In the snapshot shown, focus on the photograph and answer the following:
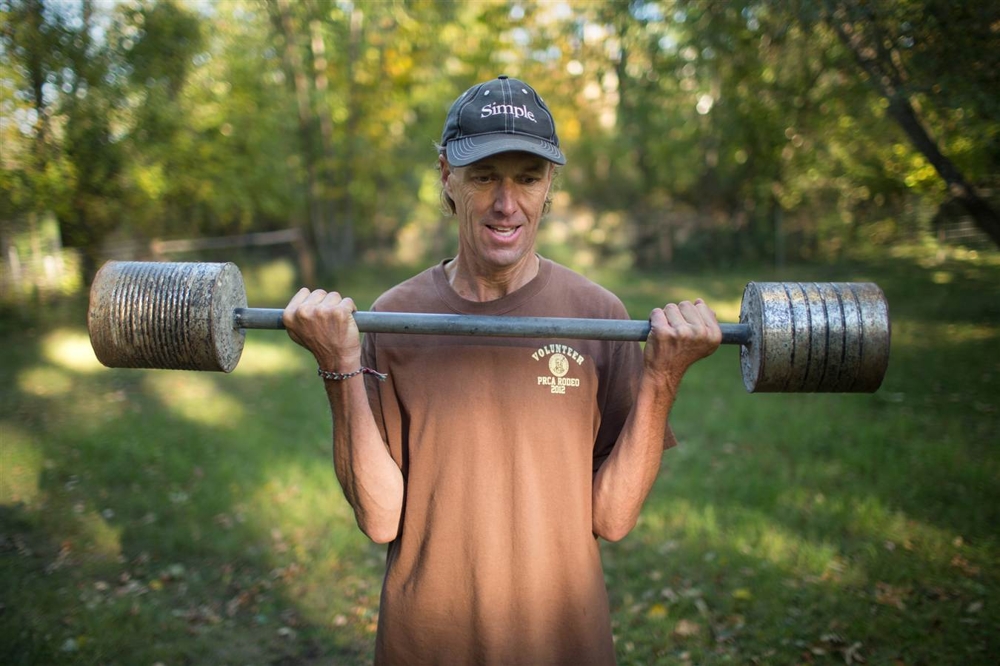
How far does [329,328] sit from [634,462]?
100 centimetres

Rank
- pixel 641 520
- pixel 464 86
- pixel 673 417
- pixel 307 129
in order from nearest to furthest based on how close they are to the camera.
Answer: pixel 641 520, pixel 673 417, pixel 307 129, pixel 464 86

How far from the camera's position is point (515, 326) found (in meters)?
2.33

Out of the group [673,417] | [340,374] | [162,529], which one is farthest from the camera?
[673,417]

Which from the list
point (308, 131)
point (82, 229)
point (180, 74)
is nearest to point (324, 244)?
point (308, 131)

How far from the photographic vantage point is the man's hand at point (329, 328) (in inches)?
91.7

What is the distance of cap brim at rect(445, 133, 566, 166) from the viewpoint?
2.24 meters

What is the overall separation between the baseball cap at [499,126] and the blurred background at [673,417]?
50cm

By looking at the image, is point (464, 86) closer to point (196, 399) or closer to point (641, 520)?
point (196, 399)

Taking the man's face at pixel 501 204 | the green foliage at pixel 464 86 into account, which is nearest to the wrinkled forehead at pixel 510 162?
the man's face at pixel 501 204

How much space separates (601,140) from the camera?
26672mm

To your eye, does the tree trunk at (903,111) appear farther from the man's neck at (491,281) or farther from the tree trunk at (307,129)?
the tree trunk at (307,129)

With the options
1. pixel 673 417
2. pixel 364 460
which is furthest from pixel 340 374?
pixel 673 417

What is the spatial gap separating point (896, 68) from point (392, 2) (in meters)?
12.3

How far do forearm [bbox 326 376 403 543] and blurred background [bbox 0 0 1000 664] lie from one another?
1.14 metres
